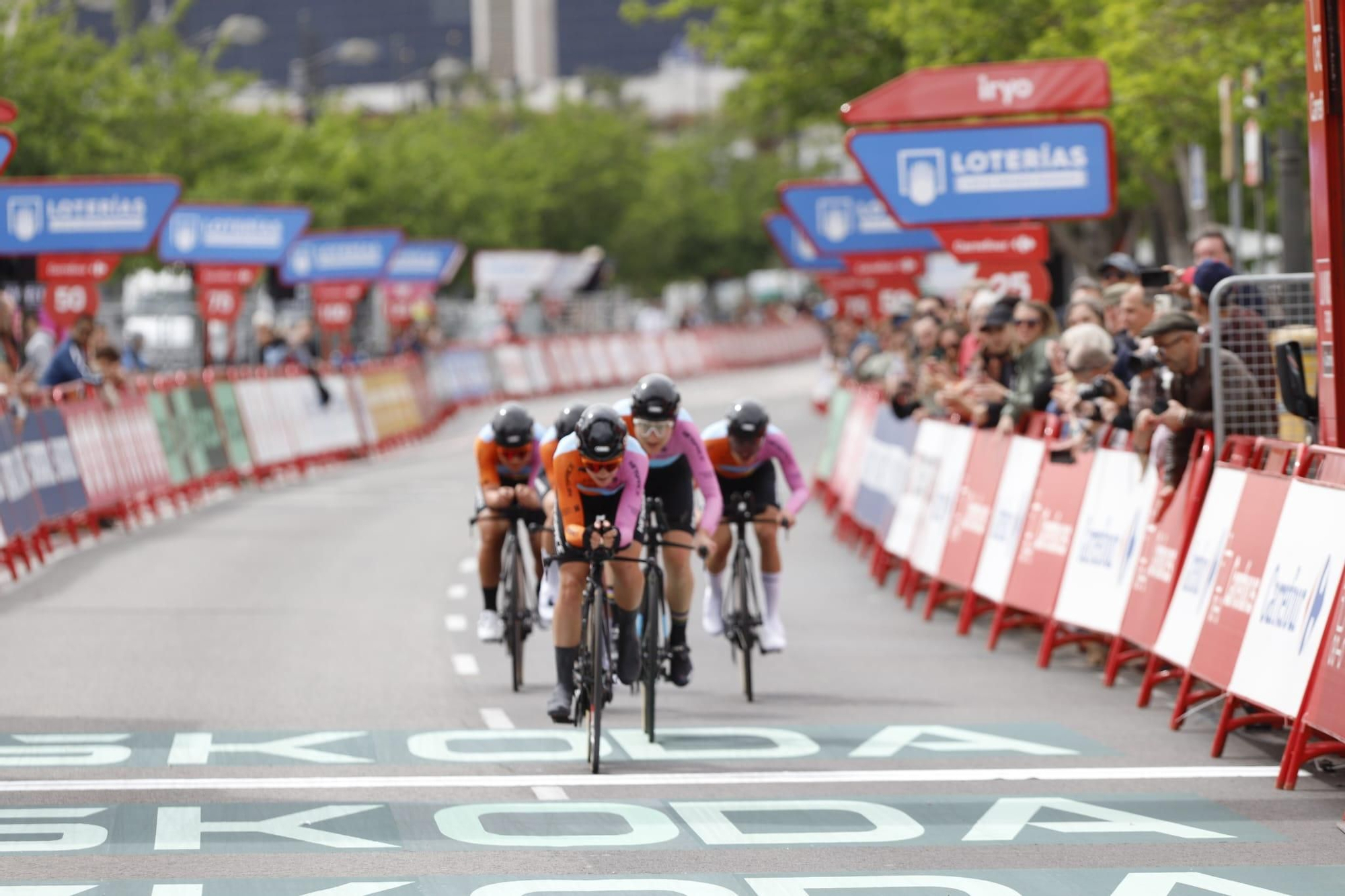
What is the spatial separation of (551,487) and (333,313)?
101 feet

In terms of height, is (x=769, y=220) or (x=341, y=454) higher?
(x=769, y=220)

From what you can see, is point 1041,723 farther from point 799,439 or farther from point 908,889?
point 799,439

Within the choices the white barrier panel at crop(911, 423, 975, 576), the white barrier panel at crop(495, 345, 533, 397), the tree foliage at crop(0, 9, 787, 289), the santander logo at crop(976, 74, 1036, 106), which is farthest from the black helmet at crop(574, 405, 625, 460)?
the white barrier panel at crop(495, 345, 533, 397)

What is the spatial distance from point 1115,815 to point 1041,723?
97.9 inches

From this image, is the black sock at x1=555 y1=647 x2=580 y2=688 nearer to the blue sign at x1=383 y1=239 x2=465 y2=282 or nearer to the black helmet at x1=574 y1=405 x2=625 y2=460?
the black helmet at x1=574 y1=405 x2=625 y2=460

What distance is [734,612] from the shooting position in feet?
44.3

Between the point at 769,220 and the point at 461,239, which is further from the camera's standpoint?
the point at 461,239

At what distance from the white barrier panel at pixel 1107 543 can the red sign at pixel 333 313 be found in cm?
2959

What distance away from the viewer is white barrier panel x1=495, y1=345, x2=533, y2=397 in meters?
53.0

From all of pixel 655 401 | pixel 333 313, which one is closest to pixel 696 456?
pixel 655 401

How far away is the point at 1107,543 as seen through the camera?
1363cm

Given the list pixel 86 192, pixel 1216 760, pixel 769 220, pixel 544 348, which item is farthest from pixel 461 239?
pixel 1216 760

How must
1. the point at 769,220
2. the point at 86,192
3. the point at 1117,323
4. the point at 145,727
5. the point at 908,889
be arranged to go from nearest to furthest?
1. the point at 908,889
2. the point at 145,727
3. the point at 1117,323
4. the point at 86,192
5. the point at 769,220

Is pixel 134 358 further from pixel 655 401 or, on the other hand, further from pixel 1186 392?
pixel 655 401
